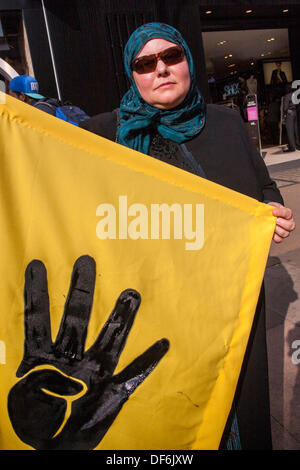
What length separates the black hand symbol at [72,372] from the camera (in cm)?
101

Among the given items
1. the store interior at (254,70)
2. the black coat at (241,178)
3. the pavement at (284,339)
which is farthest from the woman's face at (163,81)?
the store interior at (254,70)

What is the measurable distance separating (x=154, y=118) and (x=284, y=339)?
6.60 feet

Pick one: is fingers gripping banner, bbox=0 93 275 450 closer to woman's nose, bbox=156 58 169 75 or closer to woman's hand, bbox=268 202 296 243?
woman's hand, bbox=268 202 296 243

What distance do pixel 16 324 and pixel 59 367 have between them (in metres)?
0.16

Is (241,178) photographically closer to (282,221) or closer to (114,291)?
(282,221)

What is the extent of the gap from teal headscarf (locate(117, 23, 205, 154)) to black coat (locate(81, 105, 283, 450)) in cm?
6

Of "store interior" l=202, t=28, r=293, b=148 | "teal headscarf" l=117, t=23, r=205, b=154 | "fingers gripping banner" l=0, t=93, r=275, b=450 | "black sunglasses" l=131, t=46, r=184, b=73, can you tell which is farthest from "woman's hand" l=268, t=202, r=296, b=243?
"store interior" l=202, t=28, r=293, b=148

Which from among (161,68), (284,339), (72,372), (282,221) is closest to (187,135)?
(161,68)

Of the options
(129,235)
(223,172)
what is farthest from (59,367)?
(223,172)

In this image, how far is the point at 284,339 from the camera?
2.76 meters

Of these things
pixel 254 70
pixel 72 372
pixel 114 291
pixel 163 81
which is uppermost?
pixel 254 70

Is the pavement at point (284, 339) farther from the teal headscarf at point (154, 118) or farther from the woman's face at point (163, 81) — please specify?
the woman's face at point (163, 81)

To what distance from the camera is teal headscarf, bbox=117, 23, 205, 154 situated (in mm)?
1433
